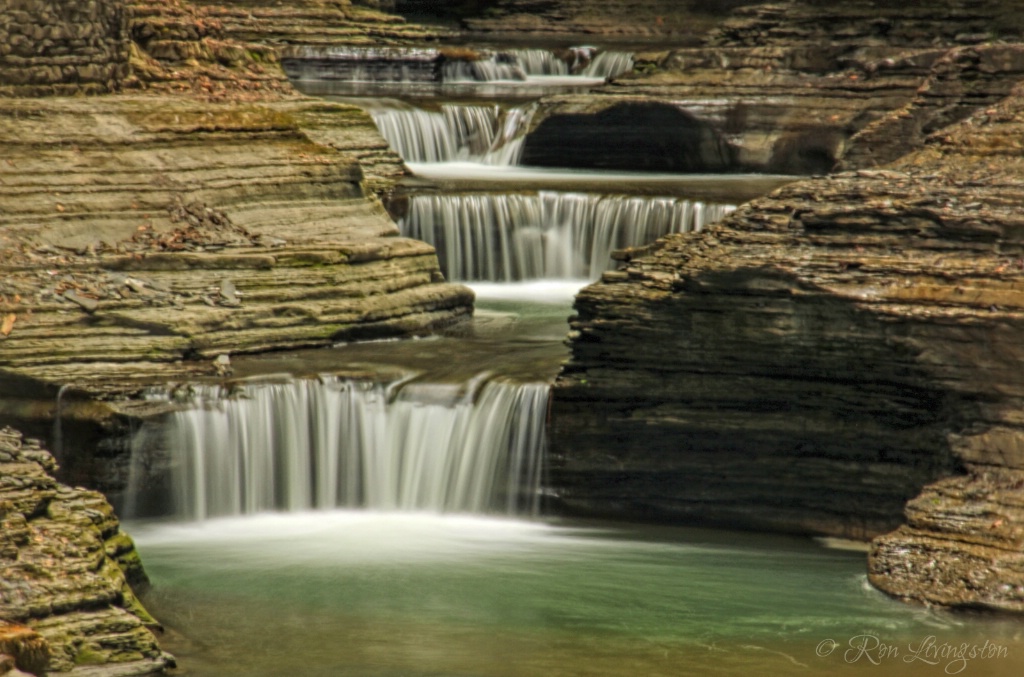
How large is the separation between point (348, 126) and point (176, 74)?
2.95 metres

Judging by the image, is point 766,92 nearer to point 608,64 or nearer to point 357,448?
point 608,64

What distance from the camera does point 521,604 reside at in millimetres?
10102

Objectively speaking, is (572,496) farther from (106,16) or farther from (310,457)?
(106,16)

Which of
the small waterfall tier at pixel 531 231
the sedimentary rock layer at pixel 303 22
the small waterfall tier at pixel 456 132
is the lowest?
the small waterfall tier at pixel 531 231

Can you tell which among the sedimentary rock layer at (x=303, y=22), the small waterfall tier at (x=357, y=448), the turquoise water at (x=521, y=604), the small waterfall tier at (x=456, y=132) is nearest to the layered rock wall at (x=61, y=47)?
the small waterfall tier at (x=357, y=448)

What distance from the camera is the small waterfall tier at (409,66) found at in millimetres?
24484

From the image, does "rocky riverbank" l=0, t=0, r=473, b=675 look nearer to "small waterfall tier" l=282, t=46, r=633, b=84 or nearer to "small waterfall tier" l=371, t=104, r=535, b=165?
"small waterfall tier" l=371, t=104, r=535, b=165

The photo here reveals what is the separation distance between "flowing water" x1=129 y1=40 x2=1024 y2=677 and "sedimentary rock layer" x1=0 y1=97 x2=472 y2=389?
406 millimetres

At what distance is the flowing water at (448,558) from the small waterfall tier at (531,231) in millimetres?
867

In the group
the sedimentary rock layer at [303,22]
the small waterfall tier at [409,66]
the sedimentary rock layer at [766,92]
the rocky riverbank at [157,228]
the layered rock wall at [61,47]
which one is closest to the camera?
the rocky riverbank at [157,228]

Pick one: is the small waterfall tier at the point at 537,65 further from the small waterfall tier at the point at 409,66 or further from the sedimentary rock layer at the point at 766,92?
the sedimentary rock layer at the point at 766,92

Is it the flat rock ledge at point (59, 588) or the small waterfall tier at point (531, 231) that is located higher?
the small waterfall tier at point (531, 231)

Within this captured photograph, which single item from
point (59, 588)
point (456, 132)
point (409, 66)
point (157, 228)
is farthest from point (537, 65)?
point (59, 588)

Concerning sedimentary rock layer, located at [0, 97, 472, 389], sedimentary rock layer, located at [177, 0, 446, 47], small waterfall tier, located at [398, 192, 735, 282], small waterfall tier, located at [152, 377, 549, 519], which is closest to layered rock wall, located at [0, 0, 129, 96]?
sedimentary rock layer, located at [0, 97, 472, 389]
